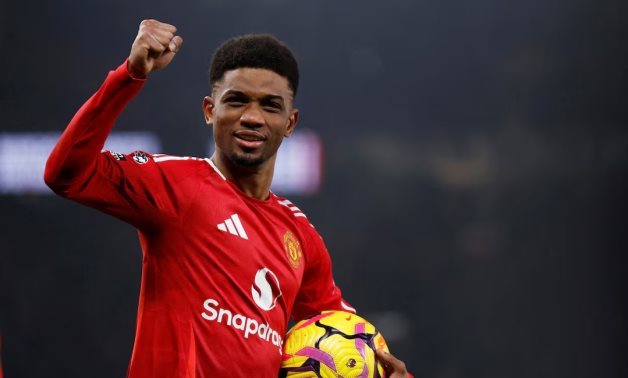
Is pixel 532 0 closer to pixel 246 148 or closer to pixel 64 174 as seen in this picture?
pixel 246 148

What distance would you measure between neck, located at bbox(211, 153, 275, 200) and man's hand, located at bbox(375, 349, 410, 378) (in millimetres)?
419

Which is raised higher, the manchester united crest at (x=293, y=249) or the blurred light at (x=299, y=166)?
the manchester united crest at (x=293, y=249)

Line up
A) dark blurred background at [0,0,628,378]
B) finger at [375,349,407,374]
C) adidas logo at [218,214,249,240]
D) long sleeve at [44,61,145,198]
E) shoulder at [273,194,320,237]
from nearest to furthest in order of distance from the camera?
long sleeve at [44,61,145,198], adidas logo at [218,214,249,240], finger at [375,349,407,374], shoulder at [273,194,320,237], dark blurred background at [0,0,628,378]

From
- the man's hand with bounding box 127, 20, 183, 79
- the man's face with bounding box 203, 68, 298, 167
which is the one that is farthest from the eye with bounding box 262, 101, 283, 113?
the man's hand with bounding box 127, 20, 183, 79

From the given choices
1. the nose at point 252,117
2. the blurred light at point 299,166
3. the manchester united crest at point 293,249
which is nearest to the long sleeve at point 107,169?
the nose at point 252,117

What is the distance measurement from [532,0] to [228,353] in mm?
2403

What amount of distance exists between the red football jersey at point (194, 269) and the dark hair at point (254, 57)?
207mm

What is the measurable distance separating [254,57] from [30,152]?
1991mm

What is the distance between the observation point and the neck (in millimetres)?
1612

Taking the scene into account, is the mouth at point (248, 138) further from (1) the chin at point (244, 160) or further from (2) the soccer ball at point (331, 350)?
(2) the soccer ball at point (331, 350)

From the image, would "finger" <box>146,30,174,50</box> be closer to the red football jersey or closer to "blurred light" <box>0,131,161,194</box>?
the red football jersey

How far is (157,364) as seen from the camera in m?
1.43

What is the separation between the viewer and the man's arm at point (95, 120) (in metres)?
1.23

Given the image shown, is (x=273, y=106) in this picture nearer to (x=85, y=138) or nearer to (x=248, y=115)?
(x=248, y=115)
